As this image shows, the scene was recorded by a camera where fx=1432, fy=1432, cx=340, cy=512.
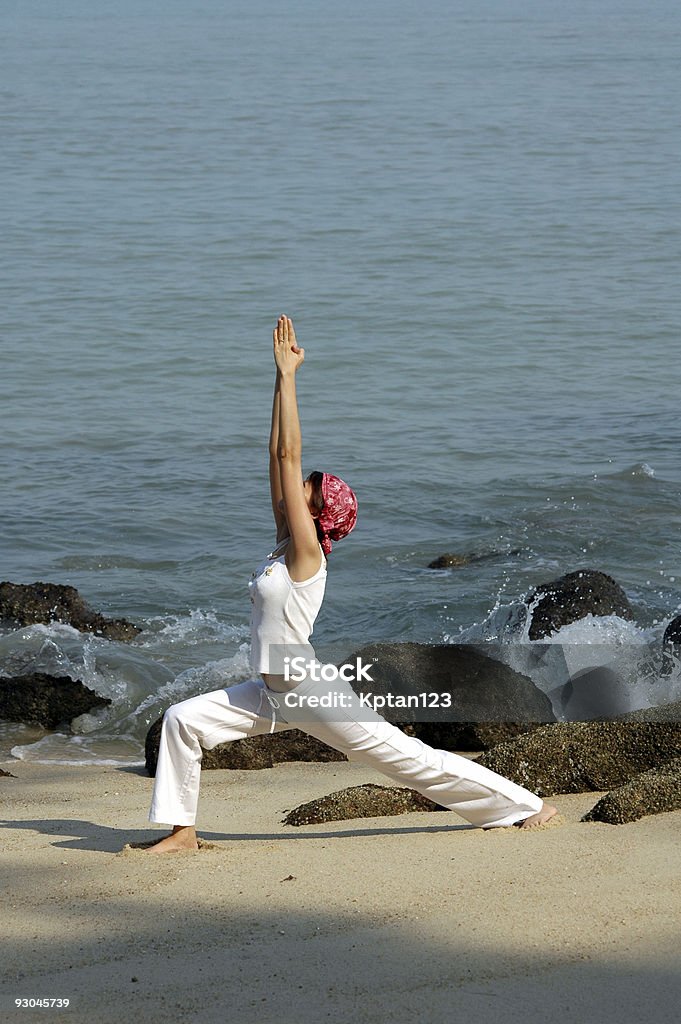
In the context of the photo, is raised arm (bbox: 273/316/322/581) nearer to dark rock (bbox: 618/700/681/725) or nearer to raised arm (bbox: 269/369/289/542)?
raised arm (bbox: 269/369/289/542)

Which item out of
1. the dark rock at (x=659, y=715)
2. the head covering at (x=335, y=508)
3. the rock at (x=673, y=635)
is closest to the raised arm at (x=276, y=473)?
the head covering at (x=335, y=508)

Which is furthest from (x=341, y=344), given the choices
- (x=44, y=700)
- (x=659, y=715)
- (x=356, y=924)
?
(x=356, y=924)

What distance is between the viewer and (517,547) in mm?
13938

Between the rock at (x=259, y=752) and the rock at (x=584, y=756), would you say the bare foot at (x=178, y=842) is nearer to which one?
the rock at (x=584, y=756)

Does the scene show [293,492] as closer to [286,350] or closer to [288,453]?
[288,453]

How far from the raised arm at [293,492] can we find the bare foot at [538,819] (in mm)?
1317

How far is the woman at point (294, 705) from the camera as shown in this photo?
5129 mm

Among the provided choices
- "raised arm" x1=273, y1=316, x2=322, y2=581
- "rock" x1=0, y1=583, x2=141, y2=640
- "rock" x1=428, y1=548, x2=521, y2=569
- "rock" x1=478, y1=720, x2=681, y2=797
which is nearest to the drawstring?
"raised arm" x1=273, y1=316, x2=322, y2=581

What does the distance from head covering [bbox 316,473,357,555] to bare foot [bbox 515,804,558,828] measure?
1.33m

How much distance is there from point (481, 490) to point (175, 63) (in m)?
41.3

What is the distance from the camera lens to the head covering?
5.20 meters

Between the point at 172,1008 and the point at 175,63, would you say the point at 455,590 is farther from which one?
the point at 175,63

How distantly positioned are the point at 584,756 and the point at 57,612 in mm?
6376

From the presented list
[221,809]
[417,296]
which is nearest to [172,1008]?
[221,809]
